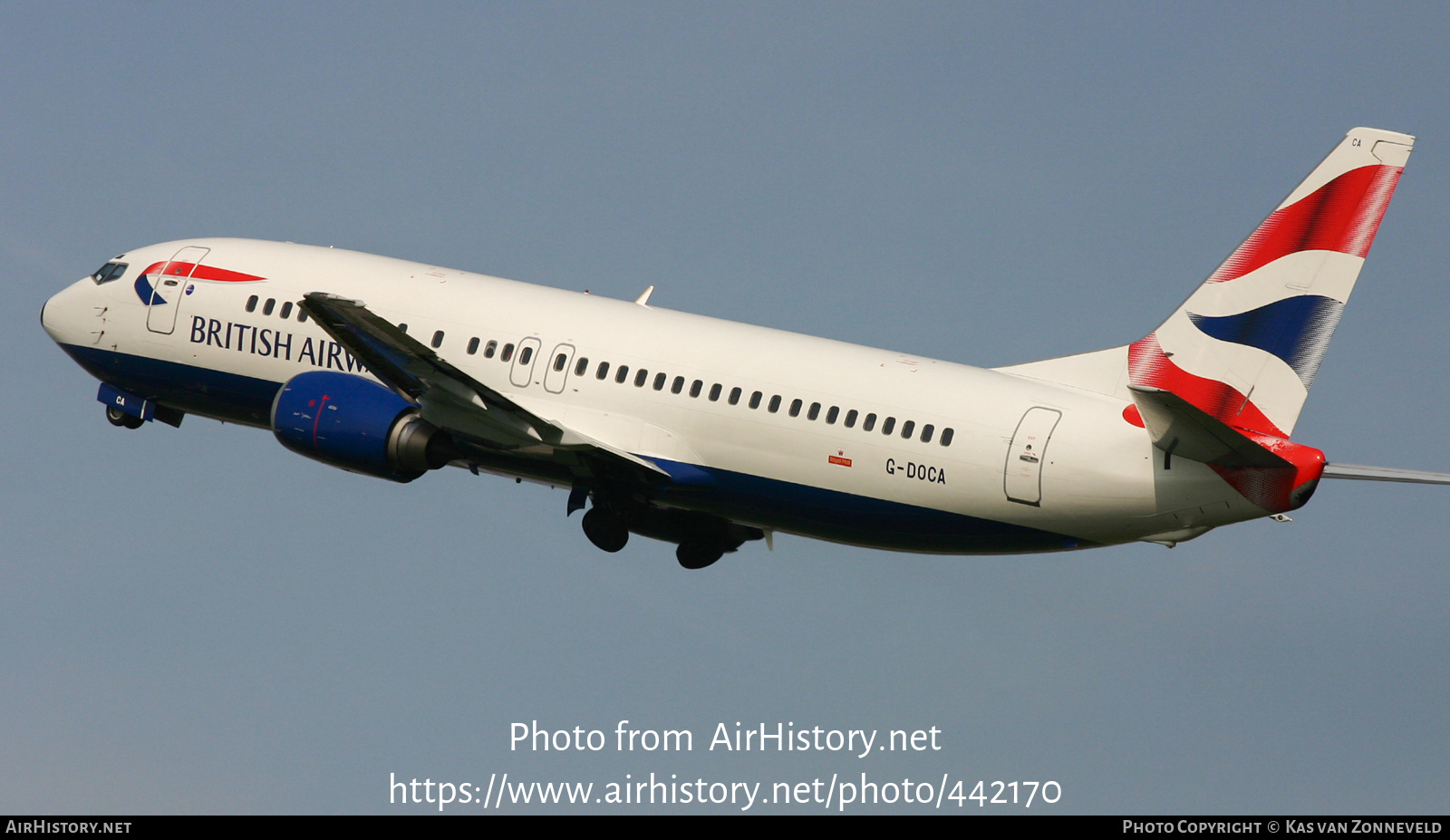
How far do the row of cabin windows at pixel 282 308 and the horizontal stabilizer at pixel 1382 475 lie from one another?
2073 centimetres

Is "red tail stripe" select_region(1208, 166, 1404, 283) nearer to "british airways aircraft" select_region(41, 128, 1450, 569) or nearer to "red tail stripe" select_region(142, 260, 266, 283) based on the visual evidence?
"british airways aircraft" select_region(41, 128, 1450, 569)

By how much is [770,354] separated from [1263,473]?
9686mm

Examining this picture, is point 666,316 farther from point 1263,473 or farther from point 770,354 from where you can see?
point 1263,473

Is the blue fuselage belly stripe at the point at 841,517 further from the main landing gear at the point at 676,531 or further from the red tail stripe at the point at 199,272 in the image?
the red tail stripe at the point at 199,272

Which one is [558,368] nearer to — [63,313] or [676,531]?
[676,531]

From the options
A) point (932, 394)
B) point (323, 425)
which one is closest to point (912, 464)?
point (932, 394)

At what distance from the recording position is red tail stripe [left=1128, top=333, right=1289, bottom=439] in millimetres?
33469

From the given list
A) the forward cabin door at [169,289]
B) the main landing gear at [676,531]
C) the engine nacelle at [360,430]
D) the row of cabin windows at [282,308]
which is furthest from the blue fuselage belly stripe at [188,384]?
the main landing gear at [676,531]

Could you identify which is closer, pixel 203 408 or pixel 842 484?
pixel 842 484

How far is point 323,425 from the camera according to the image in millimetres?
37375

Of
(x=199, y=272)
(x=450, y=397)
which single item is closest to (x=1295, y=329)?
(x=450, y=397)

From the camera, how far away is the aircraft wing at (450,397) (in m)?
35.3

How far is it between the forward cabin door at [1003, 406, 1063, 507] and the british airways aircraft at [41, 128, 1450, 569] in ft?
0.12

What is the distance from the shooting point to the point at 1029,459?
34562mm
